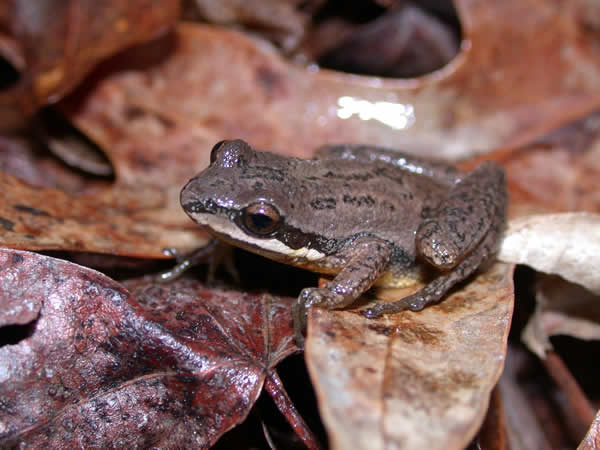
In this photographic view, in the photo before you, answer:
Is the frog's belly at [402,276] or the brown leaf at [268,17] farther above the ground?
the brown leaf at [268,17]

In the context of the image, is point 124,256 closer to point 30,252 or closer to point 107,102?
point 30,252

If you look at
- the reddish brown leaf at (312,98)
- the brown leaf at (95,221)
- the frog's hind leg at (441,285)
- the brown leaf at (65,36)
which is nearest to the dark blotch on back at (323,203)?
the frog's hind leg at (441,285)

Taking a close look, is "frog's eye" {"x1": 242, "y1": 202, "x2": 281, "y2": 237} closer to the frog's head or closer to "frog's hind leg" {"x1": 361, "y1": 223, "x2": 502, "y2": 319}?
the frog's head

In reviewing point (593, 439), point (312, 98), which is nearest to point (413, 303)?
point (593, 439)

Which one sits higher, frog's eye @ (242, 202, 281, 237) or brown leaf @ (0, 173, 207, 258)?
frog's eye @ (242, 202, 281, 237)

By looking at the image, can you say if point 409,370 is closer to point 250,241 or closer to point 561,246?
point 250,241

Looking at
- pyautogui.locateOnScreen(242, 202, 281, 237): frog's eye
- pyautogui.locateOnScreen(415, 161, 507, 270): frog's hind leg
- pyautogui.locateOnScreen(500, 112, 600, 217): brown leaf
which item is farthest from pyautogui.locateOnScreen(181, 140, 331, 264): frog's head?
pyautogui.locateOnScreen(500, 112, 600, 217): brown leaf

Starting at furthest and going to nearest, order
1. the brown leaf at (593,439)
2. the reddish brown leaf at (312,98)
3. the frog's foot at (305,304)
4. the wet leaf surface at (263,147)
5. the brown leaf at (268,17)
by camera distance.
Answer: the brown leaf at (268,17), the reddish brown leaf at (312,98), the frog's foot at (305,304), the brown leaf at (593,439), the wet leaf surface at (263,147)

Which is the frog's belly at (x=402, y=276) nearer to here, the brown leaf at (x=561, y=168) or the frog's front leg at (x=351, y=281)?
the frog's front leg at (x=351, y=281)
